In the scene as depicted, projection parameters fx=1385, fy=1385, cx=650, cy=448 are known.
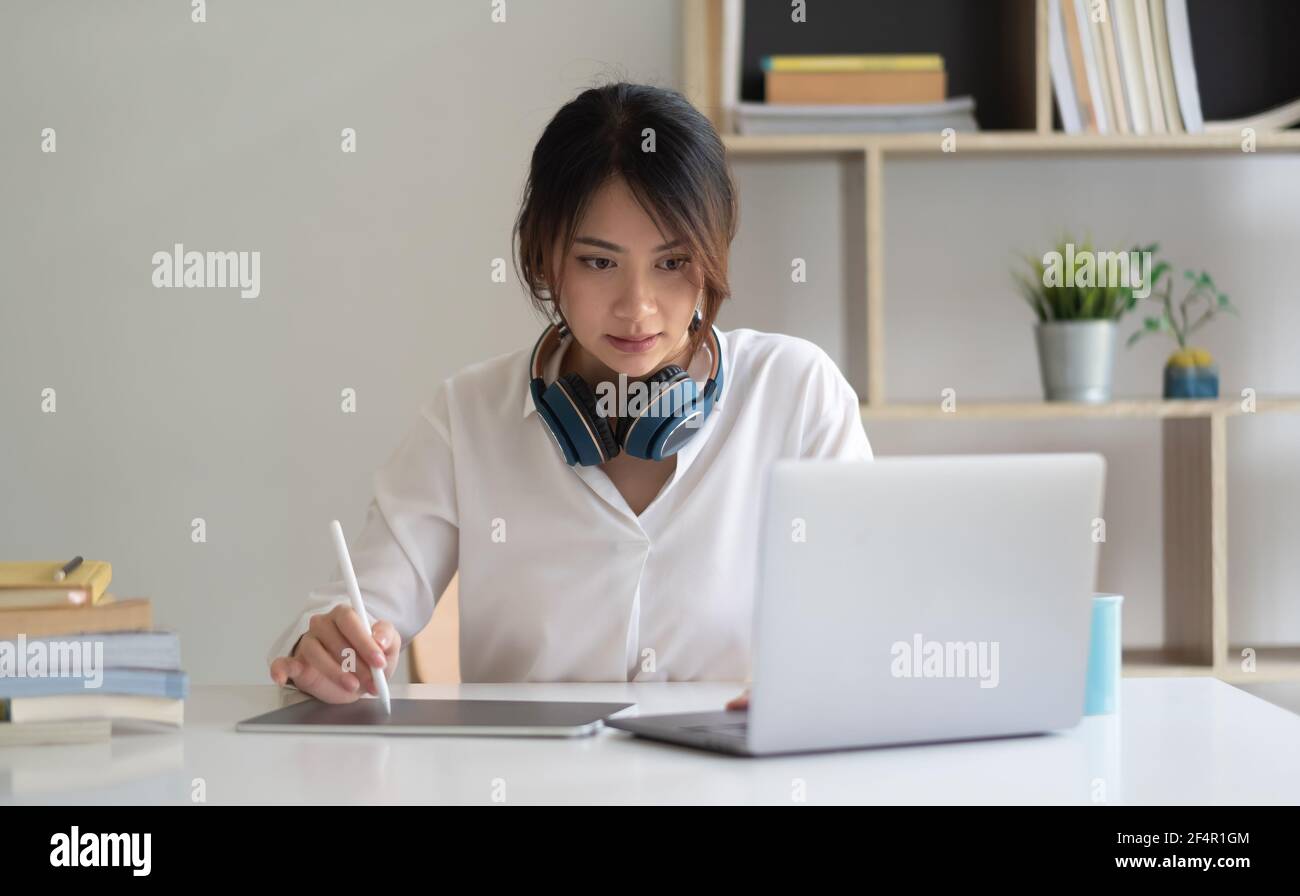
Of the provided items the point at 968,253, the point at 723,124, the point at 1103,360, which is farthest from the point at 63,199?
the point at 1103,360

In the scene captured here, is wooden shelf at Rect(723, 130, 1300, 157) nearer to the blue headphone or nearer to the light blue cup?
the blue headphone

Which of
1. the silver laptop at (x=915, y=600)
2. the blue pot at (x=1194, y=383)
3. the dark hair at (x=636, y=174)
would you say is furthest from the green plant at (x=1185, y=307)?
the silver laptop at (x=915, y=600)

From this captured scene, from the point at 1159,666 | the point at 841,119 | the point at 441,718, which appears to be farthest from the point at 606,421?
the point at 1159,666

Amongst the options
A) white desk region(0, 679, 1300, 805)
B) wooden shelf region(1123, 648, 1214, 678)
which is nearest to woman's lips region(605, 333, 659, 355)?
white desk region(0, 679, 1300, 805)

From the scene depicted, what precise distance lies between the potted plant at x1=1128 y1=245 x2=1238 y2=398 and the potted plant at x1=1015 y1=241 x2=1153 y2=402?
0.12 meters

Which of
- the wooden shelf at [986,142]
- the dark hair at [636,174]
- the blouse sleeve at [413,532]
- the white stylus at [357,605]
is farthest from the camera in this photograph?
the wooden shelf at [986,142]

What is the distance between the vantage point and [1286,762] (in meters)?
1.06

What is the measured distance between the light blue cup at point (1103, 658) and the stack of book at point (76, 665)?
82 cm

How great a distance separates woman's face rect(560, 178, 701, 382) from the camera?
1.68 metres

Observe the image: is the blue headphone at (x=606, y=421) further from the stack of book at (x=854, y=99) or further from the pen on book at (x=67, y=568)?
the stack of book at (x=854, y=99)

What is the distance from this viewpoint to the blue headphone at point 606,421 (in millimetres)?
1703

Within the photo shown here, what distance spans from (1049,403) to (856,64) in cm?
69

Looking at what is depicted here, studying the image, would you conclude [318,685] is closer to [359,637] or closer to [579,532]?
[359,637]
